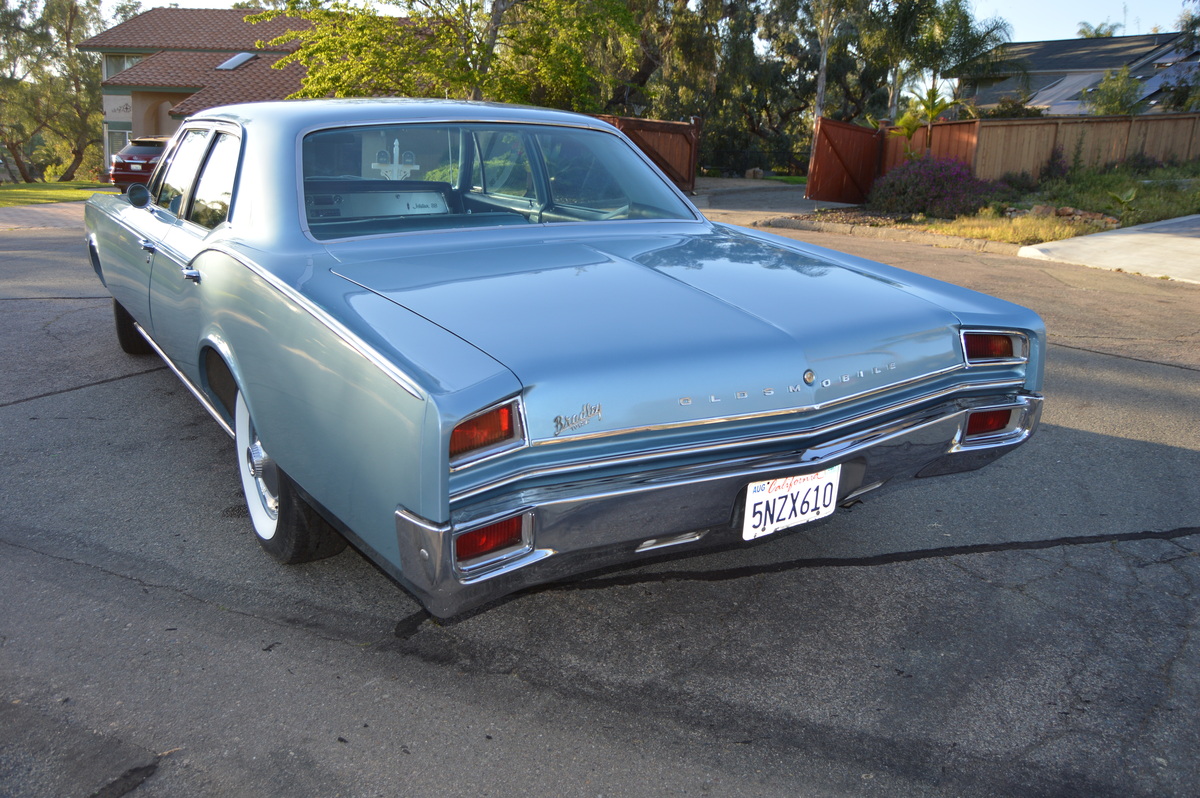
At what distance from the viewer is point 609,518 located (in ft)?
7.17

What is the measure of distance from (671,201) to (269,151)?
1.55 metres

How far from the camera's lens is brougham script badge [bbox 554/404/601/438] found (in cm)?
209

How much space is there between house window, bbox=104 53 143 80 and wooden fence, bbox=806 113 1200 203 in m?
33.1

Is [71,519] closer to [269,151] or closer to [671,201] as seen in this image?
[269,151]

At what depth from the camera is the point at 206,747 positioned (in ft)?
7.22

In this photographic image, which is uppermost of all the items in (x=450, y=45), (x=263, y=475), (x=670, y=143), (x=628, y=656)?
(x=450, y=45)

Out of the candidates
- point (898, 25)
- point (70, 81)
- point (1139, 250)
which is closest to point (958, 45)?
point (898, 25)

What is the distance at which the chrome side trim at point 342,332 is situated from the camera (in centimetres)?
202

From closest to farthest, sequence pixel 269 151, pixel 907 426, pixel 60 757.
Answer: pixel 60 757
pixel 907 426
pixel 269 151

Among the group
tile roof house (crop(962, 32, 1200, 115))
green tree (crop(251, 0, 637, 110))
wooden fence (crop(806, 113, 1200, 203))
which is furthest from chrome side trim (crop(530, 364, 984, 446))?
tile roof house (crop(962, 32, 1200, 115))

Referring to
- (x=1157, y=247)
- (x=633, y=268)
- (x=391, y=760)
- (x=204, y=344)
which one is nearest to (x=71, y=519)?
(x=204, y=344)

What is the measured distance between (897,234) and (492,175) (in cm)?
1199

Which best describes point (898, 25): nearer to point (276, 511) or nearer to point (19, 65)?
point (276, 511)

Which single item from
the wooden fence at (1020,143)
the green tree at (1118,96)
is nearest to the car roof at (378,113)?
the wooden fence at (1020,143)
